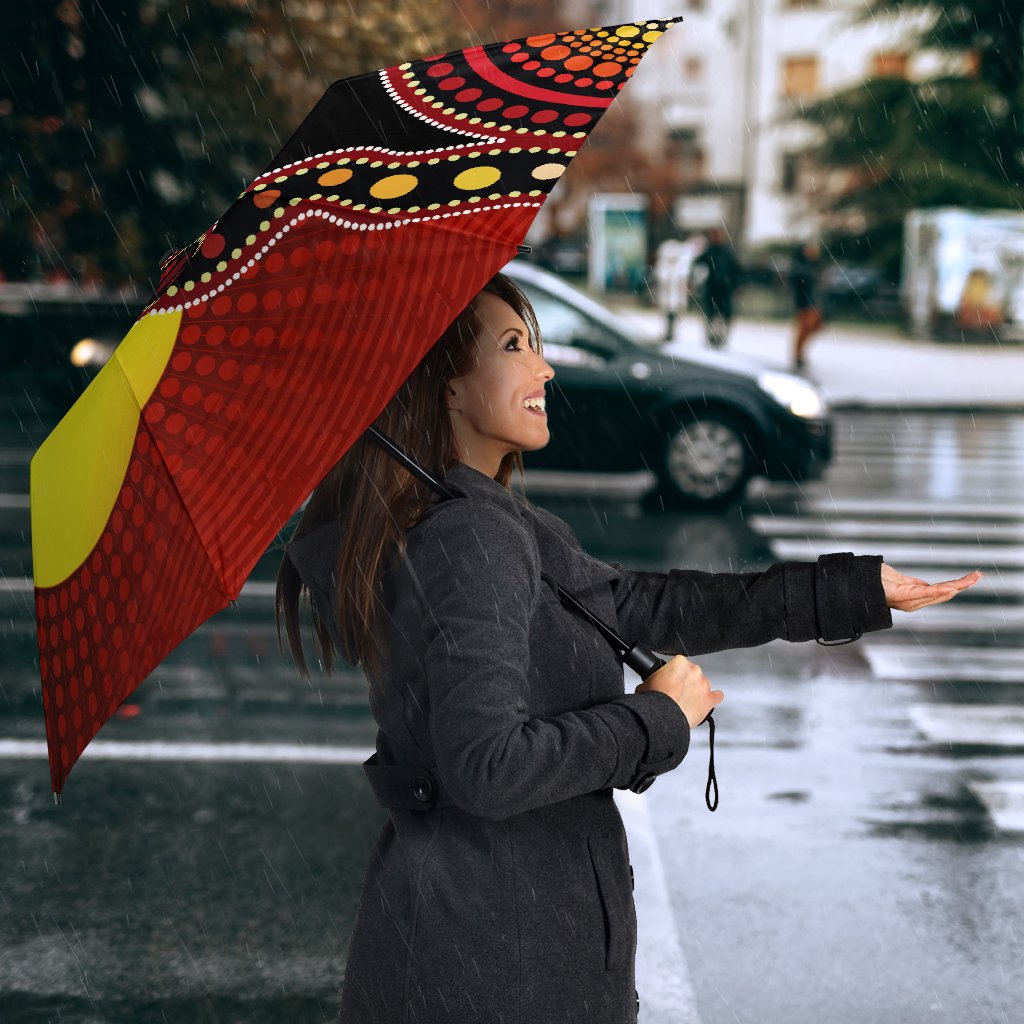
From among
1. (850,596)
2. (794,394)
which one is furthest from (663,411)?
(850,596)

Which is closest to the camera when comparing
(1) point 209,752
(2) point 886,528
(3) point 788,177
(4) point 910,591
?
(4) point 910,591

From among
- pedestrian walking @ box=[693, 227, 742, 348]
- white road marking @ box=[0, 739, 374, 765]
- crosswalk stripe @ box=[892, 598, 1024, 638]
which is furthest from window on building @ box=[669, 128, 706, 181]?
white road marking @ box=[0, 739, 374, 765]

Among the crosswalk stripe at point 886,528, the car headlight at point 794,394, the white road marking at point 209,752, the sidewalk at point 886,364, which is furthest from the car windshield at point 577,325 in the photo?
the white road marking at point 209,752

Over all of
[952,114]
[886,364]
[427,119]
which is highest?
[427,119]

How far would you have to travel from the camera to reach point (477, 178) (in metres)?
2.03

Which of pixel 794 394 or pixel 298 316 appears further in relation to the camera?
pixel 794 394

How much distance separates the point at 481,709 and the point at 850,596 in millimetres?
829

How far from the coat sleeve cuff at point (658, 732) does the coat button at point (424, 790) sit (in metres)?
0.26

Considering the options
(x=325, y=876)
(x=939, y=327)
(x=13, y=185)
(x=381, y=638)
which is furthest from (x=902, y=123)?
(x=381, y=638)

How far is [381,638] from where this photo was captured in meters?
2.07

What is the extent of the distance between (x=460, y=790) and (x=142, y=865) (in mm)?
3122

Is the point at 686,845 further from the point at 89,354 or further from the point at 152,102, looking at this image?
the point at 152,102

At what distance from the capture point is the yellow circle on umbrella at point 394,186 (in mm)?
2045

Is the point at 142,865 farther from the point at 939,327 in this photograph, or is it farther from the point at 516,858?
the point at 939,327
